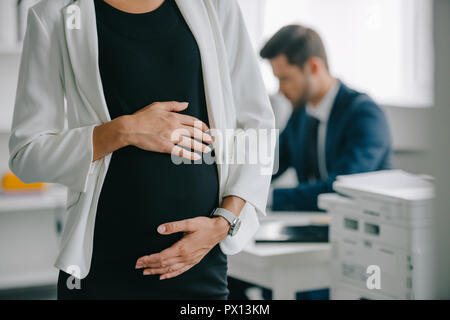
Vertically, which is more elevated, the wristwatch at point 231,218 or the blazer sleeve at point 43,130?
the blazer sleeve at point 43,130

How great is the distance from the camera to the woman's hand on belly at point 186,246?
810 millimetres

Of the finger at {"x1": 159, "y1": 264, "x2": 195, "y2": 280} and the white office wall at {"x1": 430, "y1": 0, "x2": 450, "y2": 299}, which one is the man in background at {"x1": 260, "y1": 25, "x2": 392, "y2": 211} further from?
the finger at {"x1": 159, "y1": 264, "x2": 195, "y2": 280}

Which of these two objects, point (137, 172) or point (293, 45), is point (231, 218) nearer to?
point (137, 172)

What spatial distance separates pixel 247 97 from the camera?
889 millimetres

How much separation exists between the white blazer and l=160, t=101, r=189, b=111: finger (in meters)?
0.05

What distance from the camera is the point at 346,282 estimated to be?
1.48 metres

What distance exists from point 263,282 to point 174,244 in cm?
67

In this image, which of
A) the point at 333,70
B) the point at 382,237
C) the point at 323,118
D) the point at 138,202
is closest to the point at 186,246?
the point at 138,202

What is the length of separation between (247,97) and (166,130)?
178mm

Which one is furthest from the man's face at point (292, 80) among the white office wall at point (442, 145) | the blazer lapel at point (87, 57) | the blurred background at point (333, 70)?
the blazer lapel at point (87, 57)

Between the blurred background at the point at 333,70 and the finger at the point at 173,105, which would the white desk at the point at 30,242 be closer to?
the blurred background at the point at 333,70

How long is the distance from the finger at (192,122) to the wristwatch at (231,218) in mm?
147

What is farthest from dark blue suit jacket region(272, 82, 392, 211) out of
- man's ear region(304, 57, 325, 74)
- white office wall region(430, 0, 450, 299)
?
white office wall region(430, 0, 450, 299)
